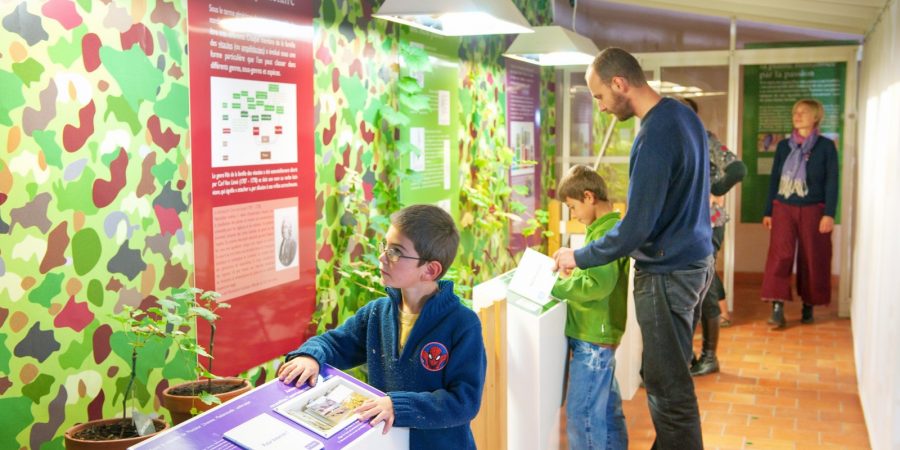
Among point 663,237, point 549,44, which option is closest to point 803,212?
point 549,44

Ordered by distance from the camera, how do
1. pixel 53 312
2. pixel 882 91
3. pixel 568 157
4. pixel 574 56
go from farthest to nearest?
pixel 568 157 → pixel 574 56 → pixel 882 91 → pixel 53 312

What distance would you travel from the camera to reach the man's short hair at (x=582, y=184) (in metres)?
3.64

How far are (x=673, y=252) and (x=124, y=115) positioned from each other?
1.98 meters

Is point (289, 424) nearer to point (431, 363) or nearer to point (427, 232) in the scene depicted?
point (431, 363)

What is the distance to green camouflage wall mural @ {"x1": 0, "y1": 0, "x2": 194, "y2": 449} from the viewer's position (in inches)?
98.6

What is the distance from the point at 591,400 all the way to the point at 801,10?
3923 mm

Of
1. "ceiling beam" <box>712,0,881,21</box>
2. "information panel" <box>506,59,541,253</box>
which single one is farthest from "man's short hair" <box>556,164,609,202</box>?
"information panel" <box>506,59,541,253</box>

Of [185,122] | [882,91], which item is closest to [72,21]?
[185,122]

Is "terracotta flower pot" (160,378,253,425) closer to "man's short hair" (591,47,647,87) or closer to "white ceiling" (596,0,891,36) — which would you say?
"man's short hair" (591,47,647,87)

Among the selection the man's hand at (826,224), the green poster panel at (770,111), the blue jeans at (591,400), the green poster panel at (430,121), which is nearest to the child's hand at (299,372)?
the blue jeans at (591,400)

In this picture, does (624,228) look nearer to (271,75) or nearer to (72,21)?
(271,75)

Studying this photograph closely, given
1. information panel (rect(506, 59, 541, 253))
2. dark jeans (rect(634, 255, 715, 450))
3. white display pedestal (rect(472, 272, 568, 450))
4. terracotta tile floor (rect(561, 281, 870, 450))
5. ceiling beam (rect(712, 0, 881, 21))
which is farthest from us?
information panel (rect(506, 59, 541, 253))

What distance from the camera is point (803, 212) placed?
292 inches

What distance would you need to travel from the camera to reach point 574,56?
522 centimetres
